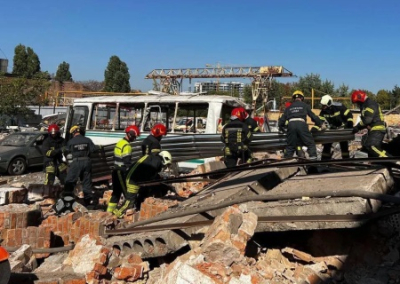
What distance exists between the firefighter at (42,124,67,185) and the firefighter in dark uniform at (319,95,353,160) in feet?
18.6

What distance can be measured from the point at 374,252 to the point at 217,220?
4.94ft

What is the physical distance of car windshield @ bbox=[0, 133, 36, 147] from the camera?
45.9 feet

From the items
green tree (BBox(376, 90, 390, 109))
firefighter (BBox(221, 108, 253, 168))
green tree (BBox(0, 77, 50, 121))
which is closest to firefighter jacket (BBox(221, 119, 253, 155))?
firefighter (BBox(221, 108, 253, 168))

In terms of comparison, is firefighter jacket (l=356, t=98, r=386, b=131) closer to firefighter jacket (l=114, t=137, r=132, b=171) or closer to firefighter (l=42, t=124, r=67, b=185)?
firefighter jacket (l=114, t=137, r=132, b=171)

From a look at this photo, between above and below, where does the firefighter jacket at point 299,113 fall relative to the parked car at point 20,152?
above

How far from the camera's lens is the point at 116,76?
195 ft

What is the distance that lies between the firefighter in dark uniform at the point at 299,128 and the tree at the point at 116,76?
5346 centimetres

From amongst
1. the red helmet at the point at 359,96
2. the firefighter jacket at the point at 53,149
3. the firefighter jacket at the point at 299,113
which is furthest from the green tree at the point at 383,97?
the firefighter jacket at the point at 53,149

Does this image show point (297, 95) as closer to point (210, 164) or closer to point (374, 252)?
point (210, 164)

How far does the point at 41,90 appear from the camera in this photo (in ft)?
101

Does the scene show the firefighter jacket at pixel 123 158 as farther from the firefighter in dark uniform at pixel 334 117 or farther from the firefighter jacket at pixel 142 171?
the firefighter in dark uniform at pixel 334 117

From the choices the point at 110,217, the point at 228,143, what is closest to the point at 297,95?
the point at 228,143

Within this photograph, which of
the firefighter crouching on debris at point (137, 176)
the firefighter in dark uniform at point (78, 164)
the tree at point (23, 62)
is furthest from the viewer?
the tree at point (23, 62)

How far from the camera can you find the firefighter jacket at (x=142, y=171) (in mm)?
6480
